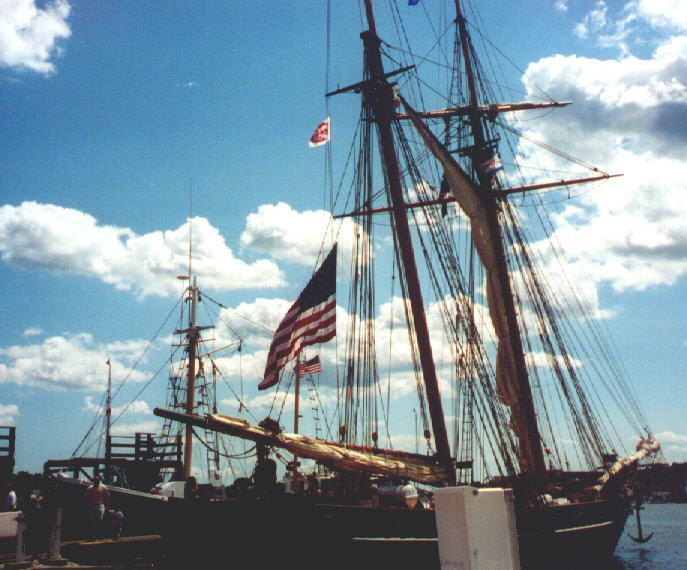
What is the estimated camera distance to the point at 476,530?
18.3 feet

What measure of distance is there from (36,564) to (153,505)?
6.64 meters

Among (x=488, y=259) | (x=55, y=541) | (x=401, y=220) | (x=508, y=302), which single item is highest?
(x=488, y=259)

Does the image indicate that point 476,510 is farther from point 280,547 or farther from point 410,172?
point 410,172

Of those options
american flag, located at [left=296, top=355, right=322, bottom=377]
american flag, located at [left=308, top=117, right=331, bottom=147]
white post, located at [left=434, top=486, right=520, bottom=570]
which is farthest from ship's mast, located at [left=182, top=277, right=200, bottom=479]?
white post, located at [left=434, top=486, right=520, bottom=570]

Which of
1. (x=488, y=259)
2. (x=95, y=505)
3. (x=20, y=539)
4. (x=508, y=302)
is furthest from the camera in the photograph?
(x=508, y=302)

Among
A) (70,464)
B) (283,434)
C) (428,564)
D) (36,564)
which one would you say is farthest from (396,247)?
(70,464)

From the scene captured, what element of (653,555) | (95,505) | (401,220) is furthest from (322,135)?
(653,555)

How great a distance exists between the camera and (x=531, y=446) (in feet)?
97.9

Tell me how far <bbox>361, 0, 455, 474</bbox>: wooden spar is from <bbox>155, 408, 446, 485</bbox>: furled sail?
1242mm

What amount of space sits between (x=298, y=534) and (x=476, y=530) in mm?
11184

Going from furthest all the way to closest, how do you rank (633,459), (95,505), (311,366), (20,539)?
(311,366) → (633,459) → (95,505) → (20,539)

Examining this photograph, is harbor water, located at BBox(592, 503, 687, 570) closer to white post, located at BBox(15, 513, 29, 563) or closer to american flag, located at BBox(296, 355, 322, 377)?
american flag, located at BBox(296, 355, 322, 377)

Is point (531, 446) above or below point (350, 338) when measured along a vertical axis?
below

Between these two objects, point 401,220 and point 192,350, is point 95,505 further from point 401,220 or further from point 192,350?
point 192,350
